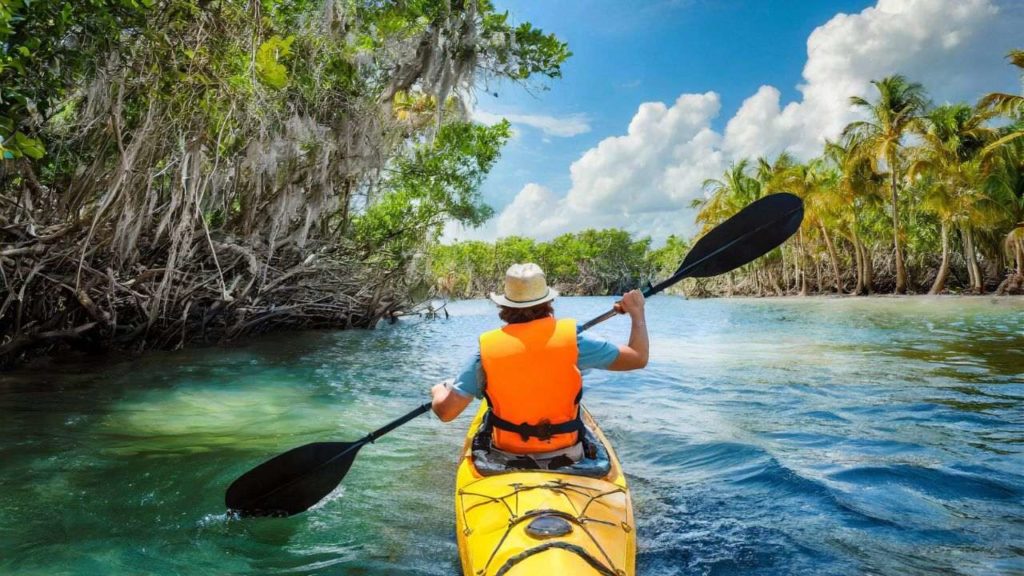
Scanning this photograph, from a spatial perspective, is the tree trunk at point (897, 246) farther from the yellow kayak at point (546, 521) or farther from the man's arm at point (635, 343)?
the yellow kayak at point (546, 521)

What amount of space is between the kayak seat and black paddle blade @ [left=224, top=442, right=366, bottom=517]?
991 mm

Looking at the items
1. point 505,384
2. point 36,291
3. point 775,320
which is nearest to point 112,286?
point 36,291

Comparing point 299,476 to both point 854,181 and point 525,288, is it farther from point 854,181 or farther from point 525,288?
point 854,181

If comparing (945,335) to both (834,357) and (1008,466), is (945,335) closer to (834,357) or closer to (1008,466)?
(834,357)

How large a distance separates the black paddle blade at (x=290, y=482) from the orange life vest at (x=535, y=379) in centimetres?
132

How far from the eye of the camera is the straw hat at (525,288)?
11.0 ft

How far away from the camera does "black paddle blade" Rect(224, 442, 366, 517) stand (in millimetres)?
3980

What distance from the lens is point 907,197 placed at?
34531 mm

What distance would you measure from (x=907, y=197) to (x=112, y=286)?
38135 millimetres

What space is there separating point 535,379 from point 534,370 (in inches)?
1.9

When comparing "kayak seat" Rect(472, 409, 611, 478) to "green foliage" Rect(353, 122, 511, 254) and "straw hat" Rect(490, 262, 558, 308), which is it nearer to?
"straw hat" Rect(490, 262, 558, 308)

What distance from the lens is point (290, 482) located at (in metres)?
4.04

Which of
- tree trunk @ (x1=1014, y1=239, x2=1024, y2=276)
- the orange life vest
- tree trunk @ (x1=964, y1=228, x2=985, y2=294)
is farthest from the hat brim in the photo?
tree trunk @ (x1=964, y1=228, x2=985, y2=294)

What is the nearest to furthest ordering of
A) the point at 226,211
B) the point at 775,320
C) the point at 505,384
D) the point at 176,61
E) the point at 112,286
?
the point at 505,384 < the point at 176,61 < the point at 112,286 < the point at 226,211 < the point at 775,320
